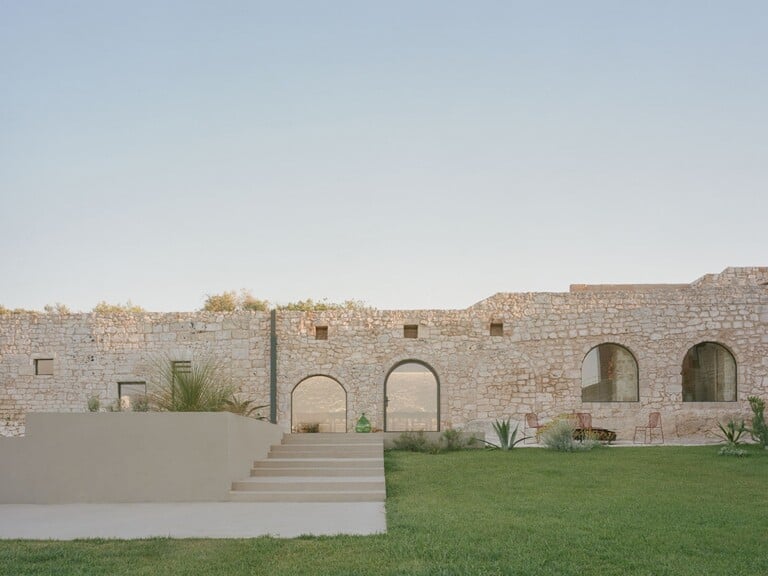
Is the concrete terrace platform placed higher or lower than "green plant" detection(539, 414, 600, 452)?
higher

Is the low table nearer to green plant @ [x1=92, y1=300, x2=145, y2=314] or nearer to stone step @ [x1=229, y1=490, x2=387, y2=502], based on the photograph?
stone step @ [x1=229, y1=490, x2=387, y2=502]

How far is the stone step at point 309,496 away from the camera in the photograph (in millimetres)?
9359

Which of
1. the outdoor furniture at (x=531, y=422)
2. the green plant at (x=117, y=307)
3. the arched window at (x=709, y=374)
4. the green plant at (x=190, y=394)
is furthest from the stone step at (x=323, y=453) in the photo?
the green plant at (x=117, y=307)

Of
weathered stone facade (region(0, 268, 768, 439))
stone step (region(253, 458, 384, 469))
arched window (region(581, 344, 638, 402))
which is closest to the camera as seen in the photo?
stone step (region(253, 458, 384, 469))

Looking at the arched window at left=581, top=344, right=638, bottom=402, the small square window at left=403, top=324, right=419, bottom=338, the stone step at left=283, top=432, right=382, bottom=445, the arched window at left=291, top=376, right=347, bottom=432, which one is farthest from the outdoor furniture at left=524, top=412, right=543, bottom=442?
the arched window at left=291, top=376, right=347, bottom=432

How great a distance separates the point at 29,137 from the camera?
45.3ft

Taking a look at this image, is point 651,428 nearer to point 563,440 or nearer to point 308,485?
point 563,440

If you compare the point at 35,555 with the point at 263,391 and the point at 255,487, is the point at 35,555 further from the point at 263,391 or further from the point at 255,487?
the point at 263,391

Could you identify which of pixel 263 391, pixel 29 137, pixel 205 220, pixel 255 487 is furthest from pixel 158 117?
pixel 255 487

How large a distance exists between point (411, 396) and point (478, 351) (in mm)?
7320

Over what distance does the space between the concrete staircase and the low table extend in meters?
4.65

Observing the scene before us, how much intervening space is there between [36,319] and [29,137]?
24.2 feet

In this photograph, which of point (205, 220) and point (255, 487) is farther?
point (205, 220)

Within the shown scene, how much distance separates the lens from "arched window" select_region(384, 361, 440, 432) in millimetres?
25312
